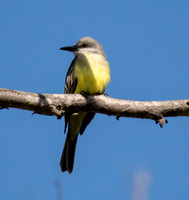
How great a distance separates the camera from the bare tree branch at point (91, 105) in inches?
166

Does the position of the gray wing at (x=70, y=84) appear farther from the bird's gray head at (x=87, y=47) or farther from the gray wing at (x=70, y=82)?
the bird's gray head at (x=87, y=47)

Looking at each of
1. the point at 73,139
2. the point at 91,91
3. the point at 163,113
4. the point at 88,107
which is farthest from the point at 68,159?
the point at 163,113

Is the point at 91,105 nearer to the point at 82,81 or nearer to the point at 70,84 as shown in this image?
the point at 82,81

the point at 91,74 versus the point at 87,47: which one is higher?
the point at 87,47

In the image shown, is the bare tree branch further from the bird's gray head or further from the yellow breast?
the bird's gray head

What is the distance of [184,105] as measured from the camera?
468 cm

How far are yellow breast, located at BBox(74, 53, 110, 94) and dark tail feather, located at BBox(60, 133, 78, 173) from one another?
1.36 metres

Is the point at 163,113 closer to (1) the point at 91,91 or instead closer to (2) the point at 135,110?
(2) the point at 135,110

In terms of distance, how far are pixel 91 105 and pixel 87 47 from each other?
3.07m

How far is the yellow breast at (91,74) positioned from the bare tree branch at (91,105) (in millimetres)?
1296

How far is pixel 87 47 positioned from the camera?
25.3 ft

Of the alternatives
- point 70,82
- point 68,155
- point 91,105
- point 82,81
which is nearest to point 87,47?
point 70,82

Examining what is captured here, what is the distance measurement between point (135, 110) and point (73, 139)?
9.04ft

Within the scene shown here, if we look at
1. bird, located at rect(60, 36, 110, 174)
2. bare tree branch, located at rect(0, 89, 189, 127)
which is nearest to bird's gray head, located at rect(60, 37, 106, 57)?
bird, located at rect(60, 36, 110, 174)
